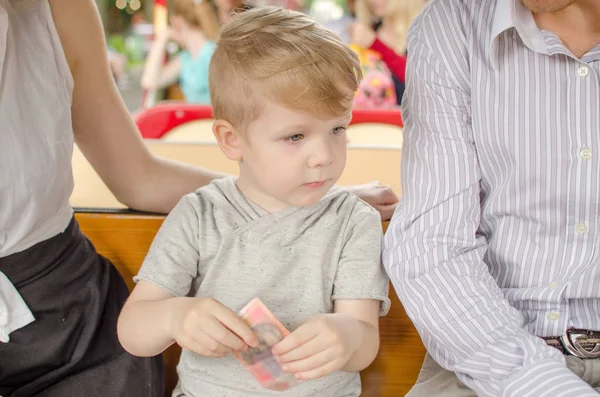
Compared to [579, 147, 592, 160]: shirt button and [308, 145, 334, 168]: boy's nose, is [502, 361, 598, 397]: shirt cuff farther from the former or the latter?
[308, 145, 334, 168]: boy's nose

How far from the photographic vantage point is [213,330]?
41.3 inches

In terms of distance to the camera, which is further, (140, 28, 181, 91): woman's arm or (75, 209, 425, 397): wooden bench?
(140, 28, 181, 91): woman's arm

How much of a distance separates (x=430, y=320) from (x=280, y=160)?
367 millimetres

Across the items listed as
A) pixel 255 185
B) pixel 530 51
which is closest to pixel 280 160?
pixel 255 185

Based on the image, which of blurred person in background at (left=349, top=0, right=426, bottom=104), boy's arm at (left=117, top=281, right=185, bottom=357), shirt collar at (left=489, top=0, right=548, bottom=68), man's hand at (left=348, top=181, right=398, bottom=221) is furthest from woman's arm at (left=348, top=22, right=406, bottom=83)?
boy's arm at (left=117, top=281, right=185, bottom=357)

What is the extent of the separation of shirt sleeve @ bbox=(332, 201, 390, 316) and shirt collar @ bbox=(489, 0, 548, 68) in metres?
0.34

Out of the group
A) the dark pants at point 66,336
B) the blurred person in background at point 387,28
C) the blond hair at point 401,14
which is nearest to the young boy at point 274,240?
the dark pants at point 66,336

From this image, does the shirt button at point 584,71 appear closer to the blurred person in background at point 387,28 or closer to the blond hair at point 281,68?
the blond hair at point 281,68

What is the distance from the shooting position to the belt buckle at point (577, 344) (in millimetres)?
1226

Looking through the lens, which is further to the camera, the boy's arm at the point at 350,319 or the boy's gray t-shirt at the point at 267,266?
the boy's gray t-shirt at the point at 267,266

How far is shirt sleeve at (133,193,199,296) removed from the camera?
47.2 inches

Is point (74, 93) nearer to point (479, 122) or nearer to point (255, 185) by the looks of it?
point (255, 185)

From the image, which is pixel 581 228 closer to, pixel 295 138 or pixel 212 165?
pixel 295 138

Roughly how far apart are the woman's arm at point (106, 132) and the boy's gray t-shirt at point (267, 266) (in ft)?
0.88
